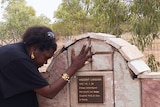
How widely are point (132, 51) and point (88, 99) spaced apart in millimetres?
503

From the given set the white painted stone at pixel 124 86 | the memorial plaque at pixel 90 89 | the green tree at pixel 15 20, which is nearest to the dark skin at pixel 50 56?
the memorial plaque at pixel 90 89

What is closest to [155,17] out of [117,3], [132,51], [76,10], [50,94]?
[117,3]

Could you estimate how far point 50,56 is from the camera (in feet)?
8.66

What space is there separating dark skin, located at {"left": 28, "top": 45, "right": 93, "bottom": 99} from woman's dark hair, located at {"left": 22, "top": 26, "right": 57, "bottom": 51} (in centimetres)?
3

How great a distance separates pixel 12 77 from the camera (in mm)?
2549

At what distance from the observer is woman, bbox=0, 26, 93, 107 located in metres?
2.54

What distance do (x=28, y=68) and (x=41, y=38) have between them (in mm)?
238

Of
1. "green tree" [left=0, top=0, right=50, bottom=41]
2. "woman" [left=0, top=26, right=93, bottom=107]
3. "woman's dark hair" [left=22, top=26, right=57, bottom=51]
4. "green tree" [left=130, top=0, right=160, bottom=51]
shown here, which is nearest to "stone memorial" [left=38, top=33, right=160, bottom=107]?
"woman" [left=0, top=26, right=93, bottom=107]

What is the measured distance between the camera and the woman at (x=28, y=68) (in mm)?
2535

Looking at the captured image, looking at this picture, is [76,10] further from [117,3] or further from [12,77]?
[12,77]

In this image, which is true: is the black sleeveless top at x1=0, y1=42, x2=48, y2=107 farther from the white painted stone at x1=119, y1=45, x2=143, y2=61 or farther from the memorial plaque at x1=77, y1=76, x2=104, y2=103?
the white painted stone at x1=119, y1=45, x2=143, y2=61

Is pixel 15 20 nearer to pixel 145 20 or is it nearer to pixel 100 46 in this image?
pixel 145 20

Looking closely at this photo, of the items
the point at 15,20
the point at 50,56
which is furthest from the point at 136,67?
the point at 15,20

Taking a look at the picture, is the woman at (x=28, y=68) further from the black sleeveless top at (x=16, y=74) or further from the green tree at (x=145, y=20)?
the green tree at (x=145, y=20)
